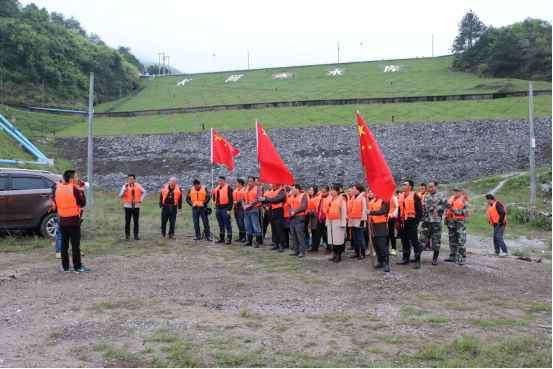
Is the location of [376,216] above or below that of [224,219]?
above

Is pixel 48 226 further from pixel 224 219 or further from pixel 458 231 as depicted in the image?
pixel 458 231

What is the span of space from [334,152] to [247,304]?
2659cm

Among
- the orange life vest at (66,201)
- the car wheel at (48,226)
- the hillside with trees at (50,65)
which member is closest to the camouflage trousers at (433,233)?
the orange life vest at (66,201)

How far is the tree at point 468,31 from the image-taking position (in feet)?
262

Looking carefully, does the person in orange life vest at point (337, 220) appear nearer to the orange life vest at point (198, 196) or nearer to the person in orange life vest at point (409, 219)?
the person in orange life vest at point (409, 219)

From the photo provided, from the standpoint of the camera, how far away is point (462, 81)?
62.8 metres

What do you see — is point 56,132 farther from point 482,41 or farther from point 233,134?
point 482,41

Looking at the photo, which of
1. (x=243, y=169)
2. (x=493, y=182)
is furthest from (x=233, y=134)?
(x=493, y=182)

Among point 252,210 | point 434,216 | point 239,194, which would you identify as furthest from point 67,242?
point 434,216

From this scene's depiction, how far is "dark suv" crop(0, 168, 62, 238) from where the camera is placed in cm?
1045

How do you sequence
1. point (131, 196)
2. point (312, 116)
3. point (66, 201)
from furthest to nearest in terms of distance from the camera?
1. point (312, 116)
2. point (131, 196)
3. point (66, 201)

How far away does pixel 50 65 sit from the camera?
2347 inches

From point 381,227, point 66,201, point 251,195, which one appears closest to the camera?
point 66,201

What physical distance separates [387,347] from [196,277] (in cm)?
464
